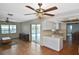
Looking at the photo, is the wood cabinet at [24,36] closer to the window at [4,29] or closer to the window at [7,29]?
the window at [7,29]

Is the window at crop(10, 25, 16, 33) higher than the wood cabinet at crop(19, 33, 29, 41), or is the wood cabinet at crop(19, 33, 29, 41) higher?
the window at crop(10, 25, 16, 33)

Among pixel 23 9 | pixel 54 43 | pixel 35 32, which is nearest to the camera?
pixel 23 9

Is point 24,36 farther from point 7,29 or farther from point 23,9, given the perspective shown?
point 23,9

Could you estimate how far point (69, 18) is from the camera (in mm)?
1947

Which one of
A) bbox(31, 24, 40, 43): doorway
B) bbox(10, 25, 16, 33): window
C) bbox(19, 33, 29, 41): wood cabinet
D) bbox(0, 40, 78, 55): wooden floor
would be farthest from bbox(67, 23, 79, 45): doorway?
bbox(10, 25, 16, 33): window

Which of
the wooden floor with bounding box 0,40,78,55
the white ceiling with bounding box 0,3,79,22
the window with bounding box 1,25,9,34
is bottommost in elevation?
the wooden floor with bounding box 0,40,78,55

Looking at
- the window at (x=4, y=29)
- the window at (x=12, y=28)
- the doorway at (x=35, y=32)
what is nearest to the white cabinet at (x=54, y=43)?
the doorway at (x=35, y=32)

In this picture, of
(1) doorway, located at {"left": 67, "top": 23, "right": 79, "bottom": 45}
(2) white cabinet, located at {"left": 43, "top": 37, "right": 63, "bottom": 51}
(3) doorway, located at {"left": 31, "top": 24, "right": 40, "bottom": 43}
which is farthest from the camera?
(2) white cabinet, located at {"left": 43, "top": 37, "right": 63, "bottom": 51}

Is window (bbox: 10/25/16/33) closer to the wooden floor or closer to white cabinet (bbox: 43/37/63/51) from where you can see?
the wooden floor

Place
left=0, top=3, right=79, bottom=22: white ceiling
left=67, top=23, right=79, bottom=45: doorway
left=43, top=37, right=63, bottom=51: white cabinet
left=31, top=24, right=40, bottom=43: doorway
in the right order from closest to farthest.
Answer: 1. left=0, top=3, right=79, bottom=22: white ceiling
2. left=67, top=23, right=79, bottom=45: doorway
3. left=31, top=24, right=40, bottom=43: doorway
4. left=43, top=37, right=63, bottom=51: white cabinet

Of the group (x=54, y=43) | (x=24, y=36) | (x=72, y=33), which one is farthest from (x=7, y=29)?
(x=54, y=43)

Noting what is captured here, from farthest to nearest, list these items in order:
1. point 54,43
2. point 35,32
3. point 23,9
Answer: point 54,43, point 35,32, point 23,9
